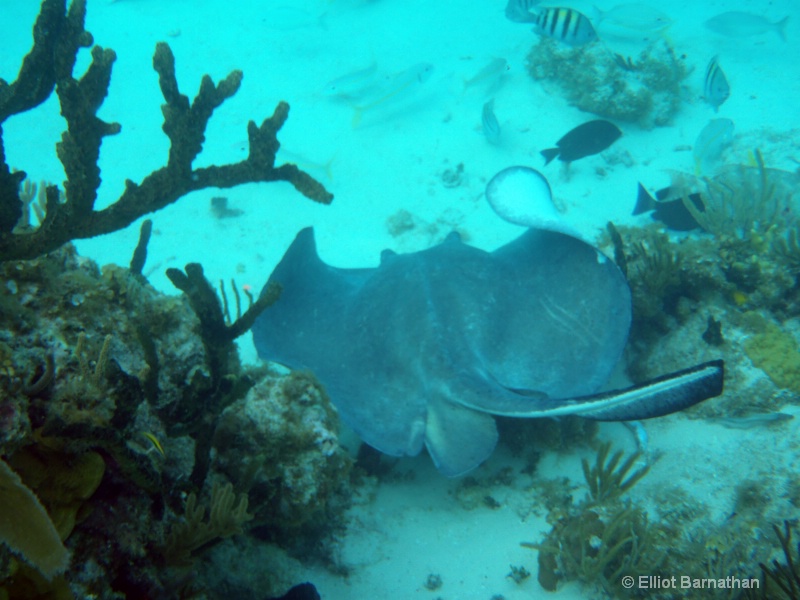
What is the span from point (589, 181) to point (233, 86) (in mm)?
7202

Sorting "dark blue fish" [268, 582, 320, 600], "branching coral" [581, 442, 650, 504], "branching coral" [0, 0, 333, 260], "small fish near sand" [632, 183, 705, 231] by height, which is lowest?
"branching coral" [581, 442, 650, 504]

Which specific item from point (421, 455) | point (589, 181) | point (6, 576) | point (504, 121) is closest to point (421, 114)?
point (504, 121)

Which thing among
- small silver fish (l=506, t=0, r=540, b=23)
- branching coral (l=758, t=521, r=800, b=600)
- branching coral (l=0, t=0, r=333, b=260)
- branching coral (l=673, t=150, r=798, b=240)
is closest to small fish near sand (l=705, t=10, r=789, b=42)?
small silver fish (l=506, t=0, r=540, b=23)

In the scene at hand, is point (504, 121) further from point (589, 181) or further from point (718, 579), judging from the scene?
point (718, 579)

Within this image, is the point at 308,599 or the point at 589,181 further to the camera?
the point at 589,181

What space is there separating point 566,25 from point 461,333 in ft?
23.6

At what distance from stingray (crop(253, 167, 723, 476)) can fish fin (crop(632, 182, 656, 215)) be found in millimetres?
3175

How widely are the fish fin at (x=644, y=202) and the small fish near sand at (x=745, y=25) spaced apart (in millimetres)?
9357

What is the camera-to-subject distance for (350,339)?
443cm

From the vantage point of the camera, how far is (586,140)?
7.56m

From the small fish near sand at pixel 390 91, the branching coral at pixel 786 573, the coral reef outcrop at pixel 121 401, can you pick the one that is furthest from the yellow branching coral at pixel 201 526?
the small fish near sand at pixel 390 91

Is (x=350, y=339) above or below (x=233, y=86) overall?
below

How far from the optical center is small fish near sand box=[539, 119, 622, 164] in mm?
7430

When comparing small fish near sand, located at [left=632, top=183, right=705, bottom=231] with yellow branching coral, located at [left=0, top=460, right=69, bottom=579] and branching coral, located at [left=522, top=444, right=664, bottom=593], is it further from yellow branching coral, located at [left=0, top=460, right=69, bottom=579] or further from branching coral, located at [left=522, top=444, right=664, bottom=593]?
yellow branching coral, located at [left=0, top=460, right=69, bottom=579]
